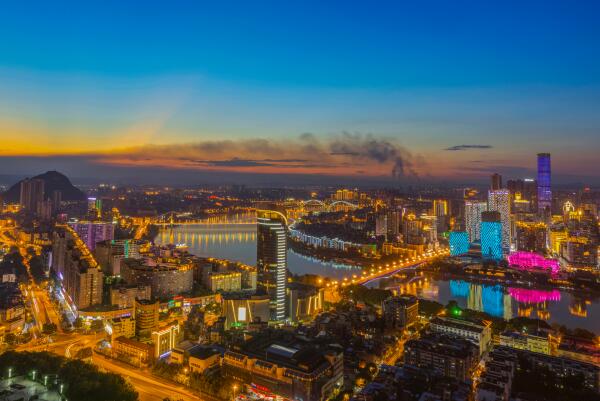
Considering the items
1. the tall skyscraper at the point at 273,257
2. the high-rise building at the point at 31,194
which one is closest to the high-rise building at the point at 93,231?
the tall skyscraper at the point at 273,257

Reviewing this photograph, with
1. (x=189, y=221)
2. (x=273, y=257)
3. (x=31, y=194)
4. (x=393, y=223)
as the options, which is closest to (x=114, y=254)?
(x=273, y=257)

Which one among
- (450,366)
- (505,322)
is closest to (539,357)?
(450,366)

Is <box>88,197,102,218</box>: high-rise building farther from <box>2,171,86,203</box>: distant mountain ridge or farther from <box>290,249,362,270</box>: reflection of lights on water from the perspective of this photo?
<box>290,249,362,270</box>: reflection of lights on water

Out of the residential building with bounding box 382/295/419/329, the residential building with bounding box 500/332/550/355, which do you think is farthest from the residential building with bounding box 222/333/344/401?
the residential building with bounding box 500/332/550/355

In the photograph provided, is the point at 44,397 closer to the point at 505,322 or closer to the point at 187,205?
the point at 505,322

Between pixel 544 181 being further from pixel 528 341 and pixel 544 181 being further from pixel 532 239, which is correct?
pixel 528 341

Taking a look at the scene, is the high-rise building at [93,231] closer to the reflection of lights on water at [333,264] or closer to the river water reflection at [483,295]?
the river water reflection at [483,295]
